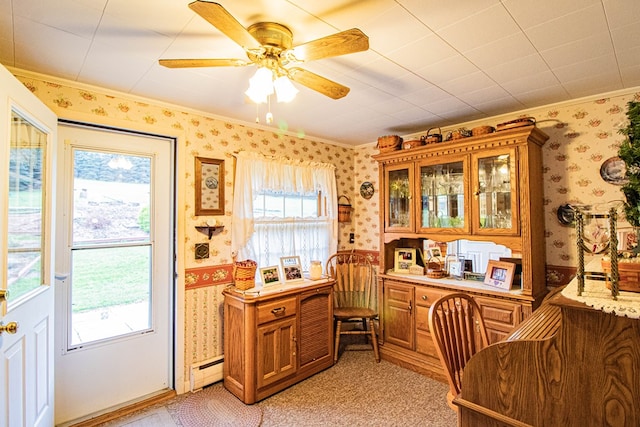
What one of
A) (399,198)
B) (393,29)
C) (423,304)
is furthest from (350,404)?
(393,29)

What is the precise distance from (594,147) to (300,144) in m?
2.57

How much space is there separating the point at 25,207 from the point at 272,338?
1.79m

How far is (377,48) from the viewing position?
67.1 inches

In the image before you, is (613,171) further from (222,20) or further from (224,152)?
(224,152)

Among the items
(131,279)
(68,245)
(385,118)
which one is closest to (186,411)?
(131,279)

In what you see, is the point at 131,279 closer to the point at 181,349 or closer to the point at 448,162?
the point at 181,349

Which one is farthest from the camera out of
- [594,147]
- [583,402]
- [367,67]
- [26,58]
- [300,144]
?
[300,144]

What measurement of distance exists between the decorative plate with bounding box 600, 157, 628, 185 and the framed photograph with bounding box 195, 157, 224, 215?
120 inches

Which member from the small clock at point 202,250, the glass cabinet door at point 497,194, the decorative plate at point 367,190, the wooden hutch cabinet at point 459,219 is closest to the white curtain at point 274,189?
the small clock at point 202,250

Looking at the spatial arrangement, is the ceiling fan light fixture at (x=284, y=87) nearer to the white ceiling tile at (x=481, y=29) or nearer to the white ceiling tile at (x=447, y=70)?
the white ceiling tile at (x=481, y=29)

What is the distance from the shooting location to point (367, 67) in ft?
6.30

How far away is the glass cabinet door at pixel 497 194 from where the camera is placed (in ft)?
8.12

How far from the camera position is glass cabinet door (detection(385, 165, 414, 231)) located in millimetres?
3106

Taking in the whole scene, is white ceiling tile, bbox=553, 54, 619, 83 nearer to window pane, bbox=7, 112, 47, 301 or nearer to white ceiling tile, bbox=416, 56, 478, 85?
white ceiling tile, bbox=416, 56, 478, 85
